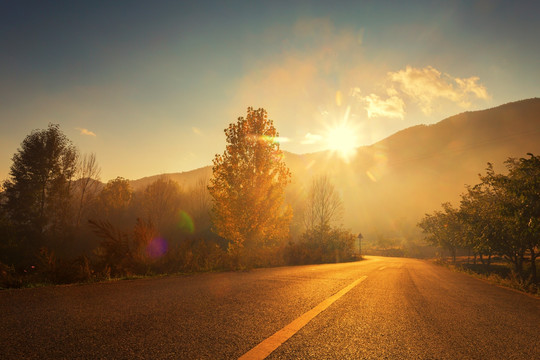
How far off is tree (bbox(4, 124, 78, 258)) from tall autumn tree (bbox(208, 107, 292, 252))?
2307 centimetres

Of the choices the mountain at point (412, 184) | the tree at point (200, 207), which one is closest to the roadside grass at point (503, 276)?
the tree at point (200, 207)

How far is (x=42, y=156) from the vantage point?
29203 millimetres

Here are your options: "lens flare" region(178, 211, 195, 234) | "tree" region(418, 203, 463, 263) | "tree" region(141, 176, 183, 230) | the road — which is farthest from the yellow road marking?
"tree" region(141, 176, 183, 230)

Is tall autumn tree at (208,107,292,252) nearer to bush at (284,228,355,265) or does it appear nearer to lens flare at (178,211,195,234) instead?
bush at (284,228,355,265)

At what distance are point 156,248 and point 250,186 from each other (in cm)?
748

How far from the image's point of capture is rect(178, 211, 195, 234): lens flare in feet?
130

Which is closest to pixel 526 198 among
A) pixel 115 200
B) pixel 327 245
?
pixel 327 245

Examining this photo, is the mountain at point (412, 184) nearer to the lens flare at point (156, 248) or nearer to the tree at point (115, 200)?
the tree at point (115, 200)

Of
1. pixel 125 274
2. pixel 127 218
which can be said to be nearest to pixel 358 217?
pixel 127 218

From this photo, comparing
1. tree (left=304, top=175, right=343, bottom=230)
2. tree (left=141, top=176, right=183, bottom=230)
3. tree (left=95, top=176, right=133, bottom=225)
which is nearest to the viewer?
tree (left=304, top=175, right=343, bottom=230)

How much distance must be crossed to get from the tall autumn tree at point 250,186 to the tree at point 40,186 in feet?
75.7

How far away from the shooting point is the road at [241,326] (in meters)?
2.14

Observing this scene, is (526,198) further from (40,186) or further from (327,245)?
(40,186)

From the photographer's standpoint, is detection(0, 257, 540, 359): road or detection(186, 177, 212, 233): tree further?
detection(186, 177, 212, 233): tree
